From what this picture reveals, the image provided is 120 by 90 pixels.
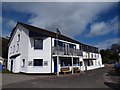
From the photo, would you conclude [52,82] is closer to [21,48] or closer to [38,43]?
[38,43]

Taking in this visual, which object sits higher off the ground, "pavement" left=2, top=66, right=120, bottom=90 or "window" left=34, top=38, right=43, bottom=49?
"window" left=34, top=38, right=43, bottom=49

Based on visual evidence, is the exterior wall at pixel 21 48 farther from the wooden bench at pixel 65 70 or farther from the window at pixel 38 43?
the wooden bench at pixel 65 70

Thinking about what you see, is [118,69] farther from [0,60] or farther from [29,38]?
[0,60]

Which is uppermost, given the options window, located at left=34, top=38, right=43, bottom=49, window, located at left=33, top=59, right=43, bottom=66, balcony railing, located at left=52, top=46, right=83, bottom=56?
window, located at left=34, top=38, right=43, bottom=49

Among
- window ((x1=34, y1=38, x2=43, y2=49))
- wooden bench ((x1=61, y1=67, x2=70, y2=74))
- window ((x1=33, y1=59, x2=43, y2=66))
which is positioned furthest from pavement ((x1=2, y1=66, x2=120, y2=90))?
wooden bench ((x1=61, y1=67, x2=70, y2=74))

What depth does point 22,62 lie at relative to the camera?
25516 millimetres

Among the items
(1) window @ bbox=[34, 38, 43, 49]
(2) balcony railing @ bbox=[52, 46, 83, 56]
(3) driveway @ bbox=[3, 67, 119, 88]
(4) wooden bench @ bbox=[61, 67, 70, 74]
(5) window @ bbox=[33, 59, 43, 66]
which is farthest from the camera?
(4) wooden bench @ bbox=[61, 67, 70, 74]

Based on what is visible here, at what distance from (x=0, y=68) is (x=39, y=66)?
1016cm

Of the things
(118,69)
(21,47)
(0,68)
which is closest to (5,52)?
(0,68)

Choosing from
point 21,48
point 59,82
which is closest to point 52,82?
point 59,82

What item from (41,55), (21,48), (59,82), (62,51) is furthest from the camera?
(21,48)

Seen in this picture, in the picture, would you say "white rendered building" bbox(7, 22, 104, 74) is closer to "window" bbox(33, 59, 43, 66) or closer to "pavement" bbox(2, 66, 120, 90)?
"window" bbox(33, 59, 43, 66)

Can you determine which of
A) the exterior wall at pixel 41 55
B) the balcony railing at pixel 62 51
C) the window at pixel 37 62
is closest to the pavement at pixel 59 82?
the exterior wall at pixel 41 55

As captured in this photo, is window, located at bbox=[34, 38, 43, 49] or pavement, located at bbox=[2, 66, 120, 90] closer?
pavement, located at bbox=[2, 66, 120, 90]
